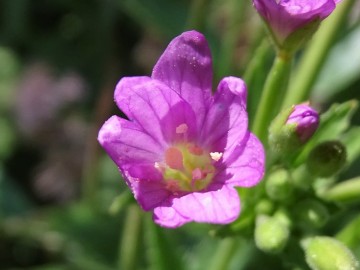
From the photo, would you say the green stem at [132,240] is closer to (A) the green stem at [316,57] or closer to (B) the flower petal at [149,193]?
(A) the green stem at [316,57]

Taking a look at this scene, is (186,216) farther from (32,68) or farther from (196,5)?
(32,68)

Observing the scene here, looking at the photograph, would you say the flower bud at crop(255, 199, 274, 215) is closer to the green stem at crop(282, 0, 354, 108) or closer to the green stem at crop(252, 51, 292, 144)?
the green stem at crop(252, 51, 292, 144)

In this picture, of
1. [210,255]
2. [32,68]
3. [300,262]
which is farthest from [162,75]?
[32,68]

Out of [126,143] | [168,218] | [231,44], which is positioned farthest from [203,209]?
[231,44]

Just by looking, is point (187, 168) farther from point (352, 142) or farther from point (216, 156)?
point (352, 142)

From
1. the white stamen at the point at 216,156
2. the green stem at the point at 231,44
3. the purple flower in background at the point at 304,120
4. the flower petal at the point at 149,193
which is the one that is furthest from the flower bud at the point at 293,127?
the green stem at the point at 231,44

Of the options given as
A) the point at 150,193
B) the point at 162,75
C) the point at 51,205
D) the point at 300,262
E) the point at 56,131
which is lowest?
the point at 51,205
